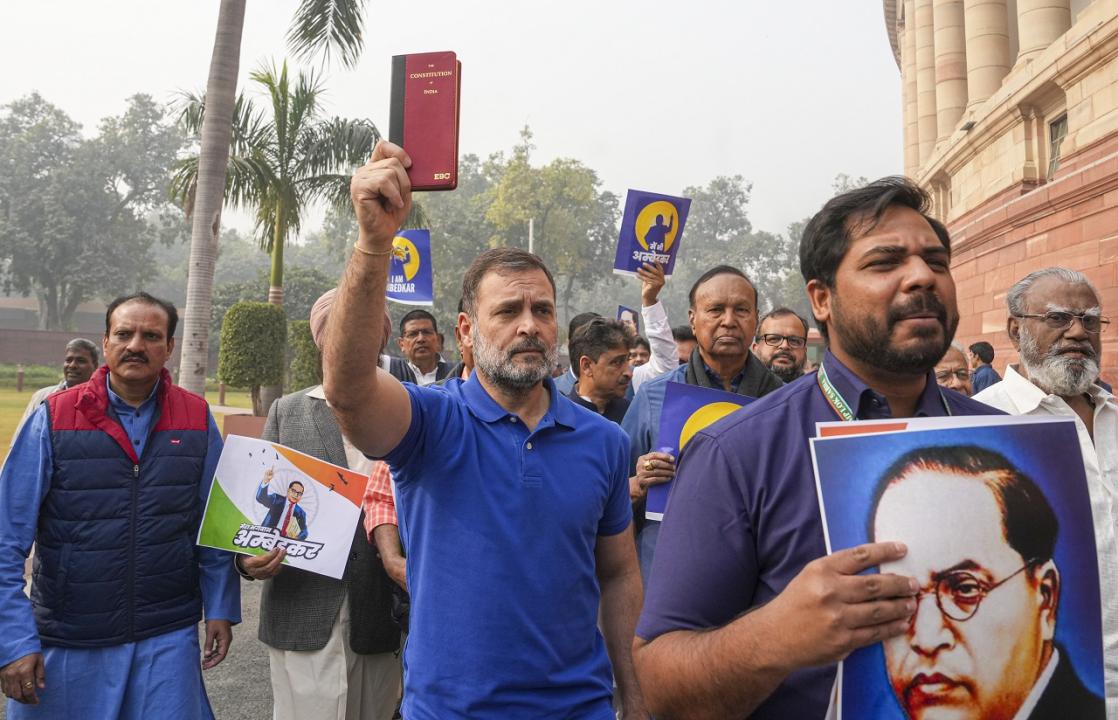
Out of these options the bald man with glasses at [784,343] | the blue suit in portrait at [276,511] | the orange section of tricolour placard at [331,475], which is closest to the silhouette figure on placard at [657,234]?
the bald man with glasses at [784,343]

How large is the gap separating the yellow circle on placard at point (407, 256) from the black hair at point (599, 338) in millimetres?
3494

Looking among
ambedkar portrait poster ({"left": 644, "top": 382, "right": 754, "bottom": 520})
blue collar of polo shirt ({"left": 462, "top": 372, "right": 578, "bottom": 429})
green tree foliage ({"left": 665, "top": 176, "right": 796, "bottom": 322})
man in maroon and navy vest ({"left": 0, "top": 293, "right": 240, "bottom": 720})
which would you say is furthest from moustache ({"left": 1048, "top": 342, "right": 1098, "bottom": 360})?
green tree foliage ({"left": 665, "top": 176, "right": 796, "bottom": 322})

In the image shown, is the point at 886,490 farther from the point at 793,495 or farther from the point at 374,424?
the point at 374,424

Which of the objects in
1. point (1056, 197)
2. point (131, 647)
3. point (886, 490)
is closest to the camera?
point (886, 490)

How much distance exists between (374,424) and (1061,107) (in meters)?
13.5

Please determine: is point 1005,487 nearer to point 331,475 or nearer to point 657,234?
point 331,475

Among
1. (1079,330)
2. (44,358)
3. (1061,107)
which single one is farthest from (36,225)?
(1079,330)

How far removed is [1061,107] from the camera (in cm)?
1191

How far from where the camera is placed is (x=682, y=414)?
3281 millimetres

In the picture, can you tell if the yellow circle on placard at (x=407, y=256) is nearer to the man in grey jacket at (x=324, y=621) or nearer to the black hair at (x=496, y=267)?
the man in grey jacket at (x=324, y=621)

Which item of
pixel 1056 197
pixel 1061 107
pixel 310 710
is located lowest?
pixel 310 710

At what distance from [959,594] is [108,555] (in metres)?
2.83

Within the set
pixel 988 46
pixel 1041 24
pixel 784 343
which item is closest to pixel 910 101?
pixel 988 46

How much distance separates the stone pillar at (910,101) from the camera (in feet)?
74.2
